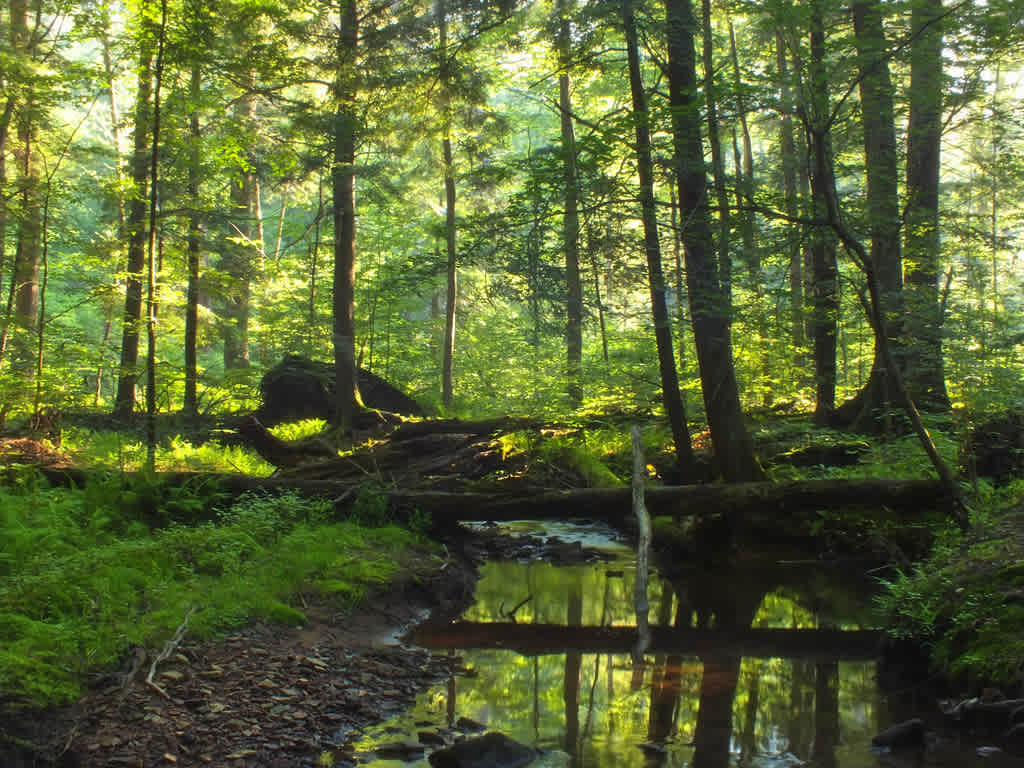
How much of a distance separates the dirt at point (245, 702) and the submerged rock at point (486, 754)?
A: 0.70 m

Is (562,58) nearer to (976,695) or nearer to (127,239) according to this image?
(976,695)

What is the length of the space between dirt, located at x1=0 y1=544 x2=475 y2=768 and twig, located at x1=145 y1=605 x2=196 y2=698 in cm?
3

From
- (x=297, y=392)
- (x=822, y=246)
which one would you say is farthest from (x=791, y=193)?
(x=297, y=392)

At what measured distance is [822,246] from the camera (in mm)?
11219

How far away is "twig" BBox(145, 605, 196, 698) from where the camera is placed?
13.8ft

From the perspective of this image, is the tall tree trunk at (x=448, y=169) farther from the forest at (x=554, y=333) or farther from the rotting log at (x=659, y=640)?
the rotting log at (x=659, y=640)

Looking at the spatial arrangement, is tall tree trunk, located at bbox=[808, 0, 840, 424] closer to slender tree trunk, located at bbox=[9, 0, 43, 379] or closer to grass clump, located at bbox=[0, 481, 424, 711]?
grass clump, located at bbox=[0, 481, 424, 711]

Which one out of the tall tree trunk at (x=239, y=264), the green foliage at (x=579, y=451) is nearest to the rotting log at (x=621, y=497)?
the green foliage at (x=579, y=451)

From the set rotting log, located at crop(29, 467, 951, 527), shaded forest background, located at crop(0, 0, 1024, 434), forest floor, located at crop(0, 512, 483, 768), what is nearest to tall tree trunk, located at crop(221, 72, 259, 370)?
shaded forest background, located at crop(0, 0, 1024, 434)

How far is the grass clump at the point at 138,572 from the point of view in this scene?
4.32 m

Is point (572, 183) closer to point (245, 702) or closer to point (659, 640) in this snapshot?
point (659, 640)

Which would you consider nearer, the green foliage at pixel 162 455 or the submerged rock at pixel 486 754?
the submerged rock at pixel 486 754

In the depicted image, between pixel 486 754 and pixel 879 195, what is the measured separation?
9868 mm

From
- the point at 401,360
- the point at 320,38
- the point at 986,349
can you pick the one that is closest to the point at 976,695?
the point at 986,349
